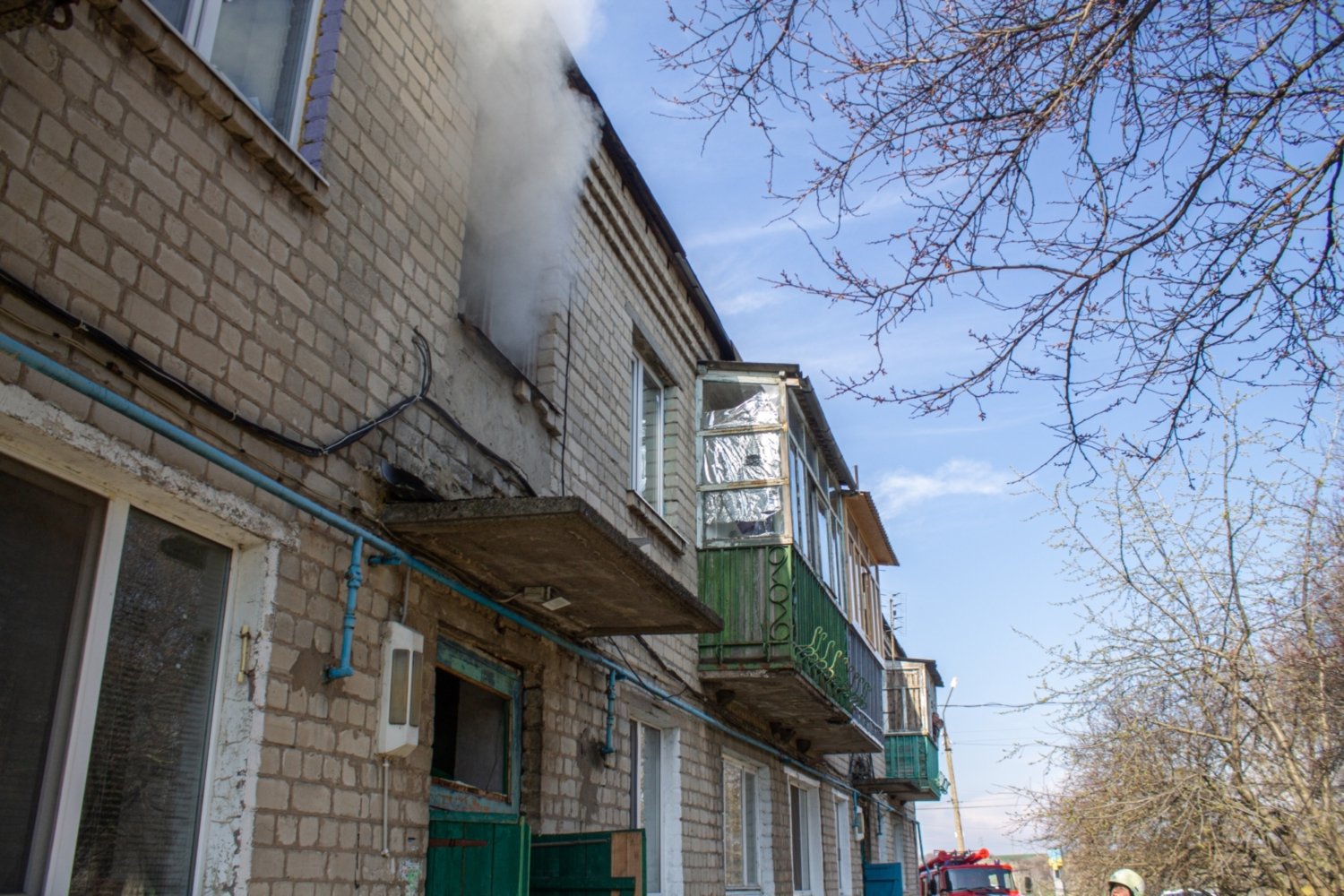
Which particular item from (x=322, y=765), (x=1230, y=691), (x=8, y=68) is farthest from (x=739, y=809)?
(x=8, y=68)

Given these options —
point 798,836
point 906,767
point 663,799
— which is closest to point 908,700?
point 906,767

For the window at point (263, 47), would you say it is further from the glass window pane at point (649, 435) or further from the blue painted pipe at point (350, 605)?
the glass window pane at point (649, 435)

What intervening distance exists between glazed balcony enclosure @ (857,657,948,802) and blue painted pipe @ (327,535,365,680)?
14.7 m

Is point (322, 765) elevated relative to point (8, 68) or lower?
lower

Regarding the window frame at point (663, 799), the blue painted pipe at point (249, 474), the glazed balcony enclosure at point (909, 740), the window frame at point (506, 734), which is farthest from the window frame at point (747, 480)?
the glazed balcony enclosure at point (909, 740)

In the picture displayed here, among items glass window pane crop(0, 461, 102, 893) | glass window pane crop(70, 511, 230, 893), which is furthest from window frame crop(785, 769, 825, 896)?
glass window pane crop(0, 461, 102, 893)

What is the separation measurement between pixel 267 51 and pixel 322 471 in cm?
191

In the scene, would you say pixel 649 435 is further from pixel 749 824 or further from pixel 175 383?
pixel 175 383

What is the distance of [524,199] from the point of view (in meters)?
7.87

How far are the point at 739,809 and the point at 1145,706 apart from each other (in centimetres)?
387

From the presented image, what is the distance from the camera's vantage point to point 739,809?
36.1 feet

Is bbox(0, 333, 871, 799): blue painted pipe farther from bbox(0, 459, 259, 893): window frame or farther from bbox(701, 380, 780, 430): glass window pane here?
bbox(701, 380, 780, 430): glass window pane

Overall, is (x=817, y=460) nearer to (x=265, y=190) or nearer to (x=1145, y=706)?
(x=1145, y=706)

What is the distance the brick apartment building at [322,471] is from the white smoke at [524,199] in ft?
0.08
